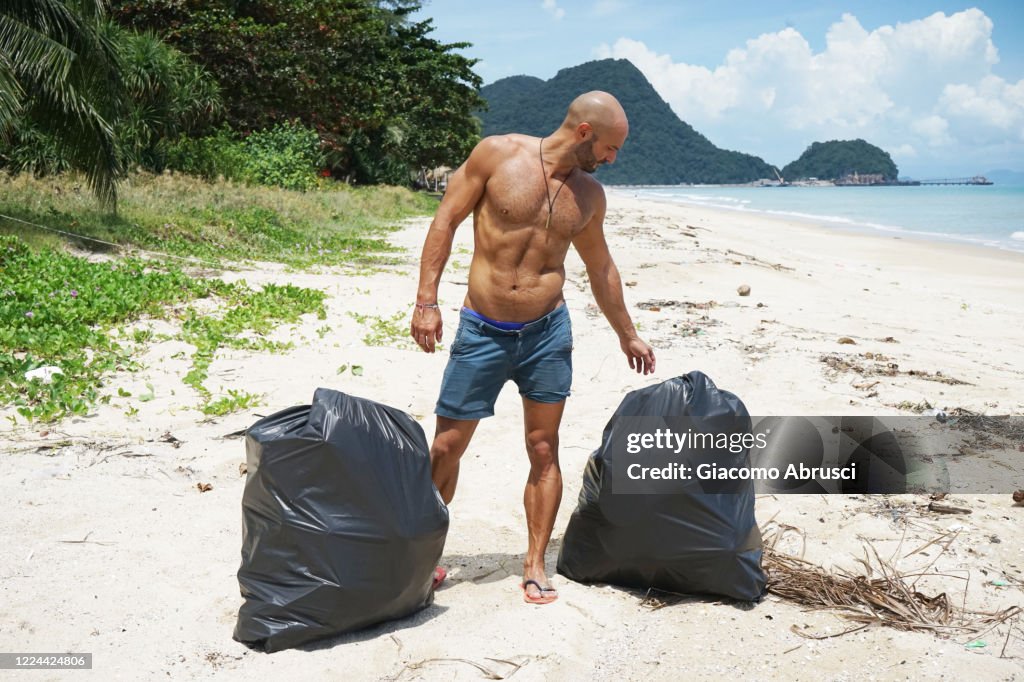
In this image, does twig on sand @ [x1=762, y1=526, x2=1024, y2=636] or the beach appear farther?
twig on sand @ [x1=762, y1=526, x2=1024, y2=636]

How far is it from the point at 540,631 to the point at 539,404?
779mm

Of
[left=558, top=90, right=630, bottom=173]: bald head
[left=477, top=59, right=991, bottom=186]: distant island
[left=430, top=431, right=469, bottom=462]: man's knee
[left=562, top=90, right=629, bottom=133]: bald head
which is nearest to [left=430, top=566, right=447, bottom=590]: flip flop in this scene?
[left=430, top=431, right=469, bottom=462]: man's knee

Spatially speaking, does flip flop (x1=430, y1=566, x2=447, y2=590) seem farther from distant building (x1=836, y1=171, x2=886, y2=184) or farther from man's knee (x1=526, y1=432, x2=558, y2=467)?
distant building (x1=836, y1=171, x2=886, y2=184)

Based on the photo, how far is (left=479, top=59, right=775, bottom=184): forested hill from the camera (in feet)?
524

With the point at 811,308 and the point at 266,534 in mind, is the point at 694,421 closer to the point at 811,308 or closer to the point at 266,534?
the point at 266,534

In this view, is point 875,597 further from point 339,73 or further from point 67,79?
point 339,73

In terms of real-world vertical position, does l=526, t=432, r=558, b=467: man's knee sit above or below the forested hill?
below

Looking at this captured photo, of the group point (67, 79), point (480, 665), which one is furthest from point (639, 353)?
point (67, 79)

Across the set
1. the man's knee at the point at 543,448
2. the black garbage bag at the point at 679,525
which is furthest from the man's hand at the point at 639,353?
the man's knee at the point at 543,448

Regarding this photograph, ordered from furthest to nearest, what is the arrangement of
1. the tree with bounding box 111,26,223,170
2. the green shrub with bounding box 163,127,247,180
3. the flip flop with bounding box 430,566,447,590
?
the green shrub with bounding box 163,127,247,180 < the tree with bounding box 111,26,223,170 < the flip flop with bounding box 430,566,447,590

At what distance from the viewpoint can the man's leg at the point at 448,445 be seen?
2.95 meters

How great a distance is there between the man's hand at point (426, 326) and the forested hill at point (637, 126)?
497 feet

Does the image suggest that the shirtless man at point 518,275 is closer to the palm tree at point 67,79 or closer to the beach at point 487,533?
the beach at point 487,533

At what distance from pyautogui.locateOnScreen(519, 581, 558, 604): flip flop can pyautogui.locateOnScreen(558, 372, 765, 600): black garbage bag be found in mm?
196
